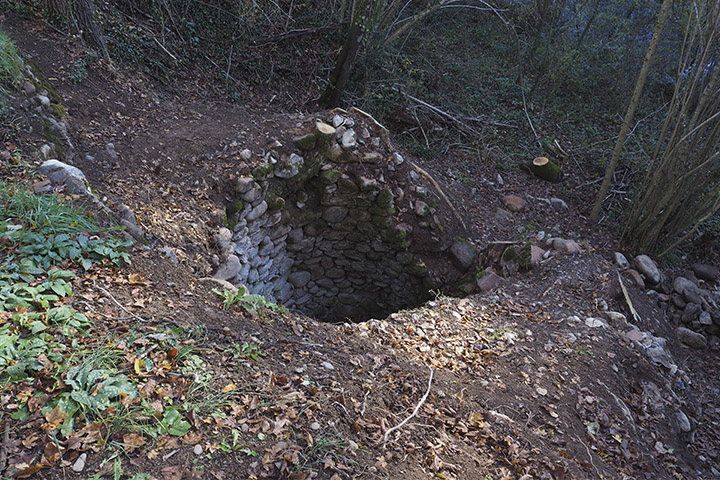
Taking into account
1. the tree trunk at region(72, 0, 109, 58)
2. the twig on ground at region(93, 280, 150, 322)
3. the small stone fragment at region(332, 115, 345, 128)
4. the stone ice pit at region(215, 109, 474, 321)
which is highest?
the tree trunk at region(72, 0, 109, 58)

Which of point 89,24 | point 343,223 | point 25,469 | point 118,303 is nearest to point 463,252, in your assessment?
point 343,223

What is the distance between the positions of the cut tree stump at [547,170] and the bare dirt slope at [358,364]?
4.95 ft

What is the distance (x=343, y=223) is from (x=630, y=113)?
3.72m

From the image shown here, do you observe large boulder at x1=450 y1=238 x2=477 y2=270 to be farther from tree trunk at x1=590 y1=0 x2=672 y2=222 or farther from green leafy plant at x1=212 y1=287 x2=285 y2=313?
green leafy plant at x1=212 y1=287 x2=285 y2=313

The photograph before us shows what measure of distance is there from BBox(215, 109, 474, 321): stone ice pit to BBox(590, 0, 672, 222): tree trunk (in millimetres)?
2046

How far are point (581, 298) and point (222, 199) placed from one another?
3.64 m

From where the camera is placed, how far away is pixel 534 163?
6637 millimetres

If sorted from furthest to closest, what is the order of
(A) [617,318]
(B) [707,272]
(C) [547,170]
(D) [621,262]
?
(C) [547,170] < (B) [707,272] < (D) [621,262] < (A) [617,318]

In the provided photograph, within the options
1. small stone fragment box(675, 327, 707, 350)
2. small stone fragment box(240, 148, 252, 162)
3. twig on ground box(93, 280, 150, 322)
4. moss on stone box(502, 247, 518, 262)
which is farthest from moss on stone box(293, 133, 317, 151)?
small stone fragment box(675, 327, 707, 350)

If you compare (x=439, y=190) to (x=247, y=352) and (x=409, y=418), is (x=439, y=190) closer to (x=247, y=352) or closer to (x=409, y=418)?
(x=409, y=418)

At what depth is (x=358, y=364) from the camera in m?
2.54

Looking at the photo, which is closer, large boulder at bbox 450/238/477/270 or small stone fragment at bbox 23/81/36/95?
small stone fragment at bbox 23/81/36/95

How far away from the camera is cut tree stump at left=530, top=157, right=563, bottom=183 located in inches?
256

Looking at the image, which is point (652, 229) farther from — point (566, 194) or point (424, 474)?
point (424, 474)
